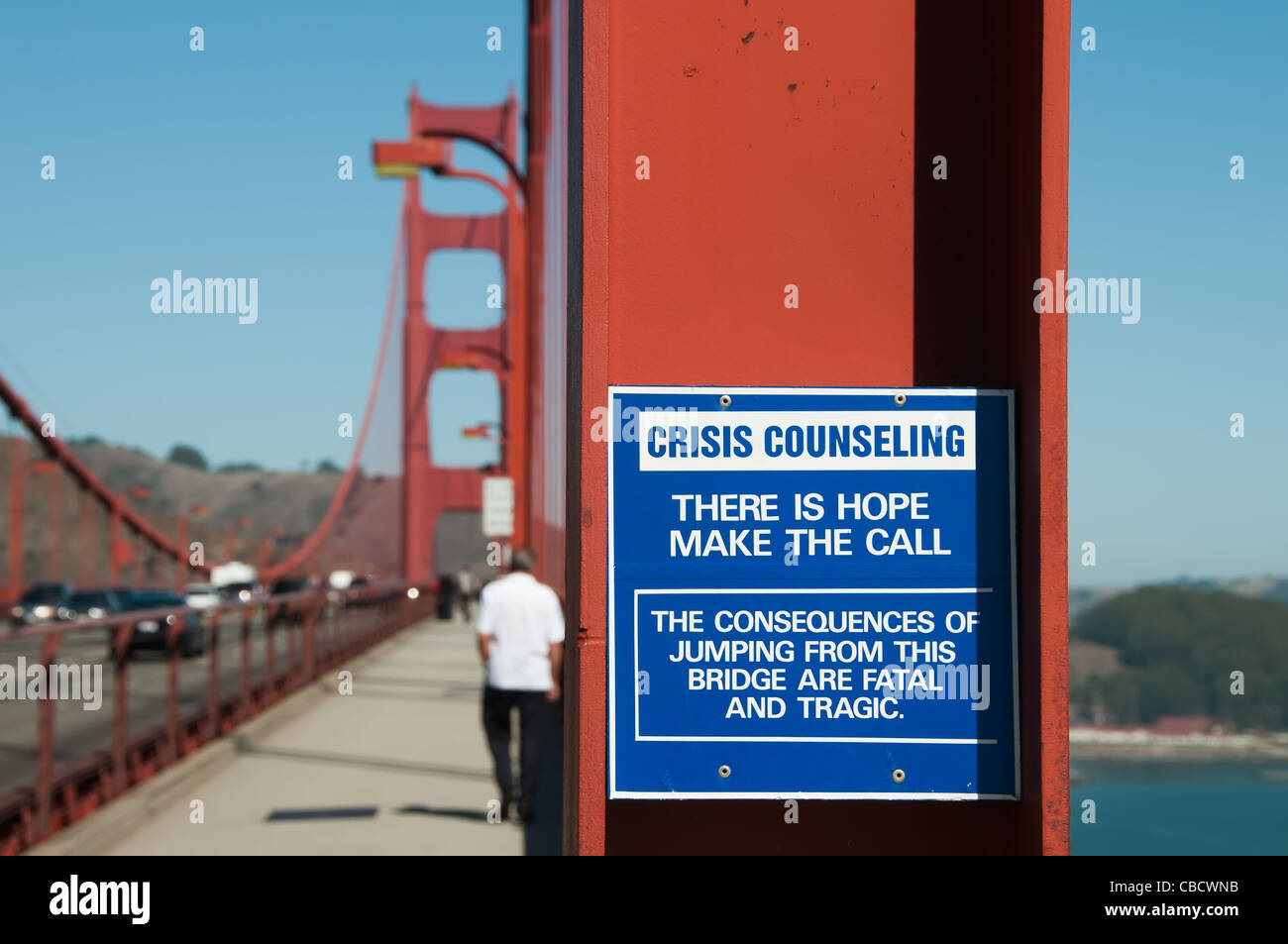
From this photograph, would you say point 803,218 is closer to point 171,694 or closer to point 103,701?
point 103,701

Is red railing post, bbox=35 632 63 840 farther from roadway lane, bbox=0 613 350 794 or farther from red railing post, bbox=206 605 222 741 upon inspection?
red railing post, bbox=206 605 222 741

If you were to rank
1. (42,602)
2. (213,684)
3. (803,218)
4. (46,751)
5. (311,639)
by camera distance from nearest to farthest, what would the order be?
(803,218) → (46,751) → (213,684) → (311,639) → (42,602)

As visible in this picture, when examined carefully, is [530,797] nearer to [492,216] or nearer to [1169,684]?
[1169,684]

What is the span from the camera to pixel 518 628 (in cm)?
775

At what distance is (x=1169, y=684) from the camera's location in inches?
928

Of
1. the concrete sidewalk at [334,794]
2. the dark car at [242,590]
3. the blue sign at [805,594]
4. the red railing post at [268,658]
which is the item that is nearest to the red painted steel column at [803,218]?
the blue sign at [805,594]

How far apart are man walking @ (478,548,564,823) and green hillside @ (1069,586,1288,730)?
34.2ft

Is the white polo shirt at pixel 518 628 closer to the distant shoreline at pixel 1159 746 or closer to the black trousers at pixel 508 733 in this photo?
the black trousers at pixel 508 733

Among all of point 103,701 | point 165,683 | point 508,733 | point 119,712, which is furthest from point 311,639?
point 508,733

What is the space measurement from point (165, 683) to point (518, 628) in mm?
3117

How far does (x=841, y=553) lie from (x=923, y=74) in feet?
3.04

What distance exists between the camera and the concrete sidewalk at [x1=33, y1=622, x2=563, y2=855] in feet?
23.7

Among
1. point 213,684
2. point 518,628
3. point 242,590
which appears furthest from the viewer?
point 242,590
